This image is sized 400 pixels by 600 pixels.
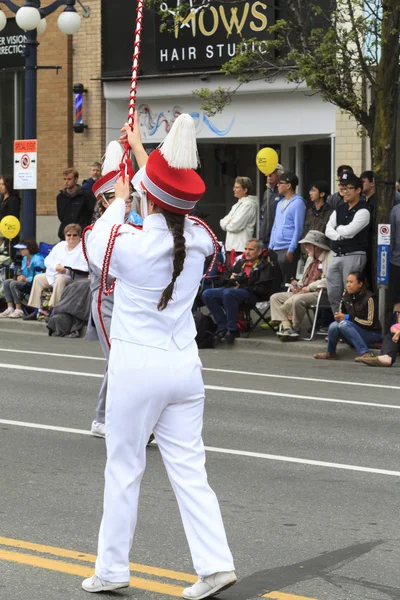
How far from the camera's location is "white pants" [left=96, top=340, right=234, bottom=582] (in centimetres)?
541

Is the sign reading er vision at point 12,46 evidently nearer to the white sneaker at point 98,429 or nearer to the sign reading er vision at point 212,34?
the sign reading er vision at point 212,34

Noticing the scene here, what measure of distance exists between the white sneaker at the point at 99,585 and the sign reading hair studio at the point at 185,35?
15.8 metres

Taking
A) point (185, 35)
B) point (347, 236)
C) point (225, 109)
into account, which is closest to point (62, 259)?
point (347, 236)

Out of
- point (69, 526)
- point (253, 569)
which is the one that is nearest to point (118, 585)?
point (253, 569)

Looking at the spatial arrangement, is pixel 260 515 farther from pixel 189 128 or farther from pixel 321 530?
pixel 189 128

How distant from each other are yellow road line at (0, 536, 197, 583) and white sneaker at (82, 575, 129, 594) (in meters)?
0.38

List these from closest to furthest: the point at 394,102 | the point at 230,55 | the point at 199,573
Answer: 1. the point at 199,573
2. the point at 394,102
3. the point at 230,55

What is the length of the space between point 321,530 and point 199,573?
1.46 m

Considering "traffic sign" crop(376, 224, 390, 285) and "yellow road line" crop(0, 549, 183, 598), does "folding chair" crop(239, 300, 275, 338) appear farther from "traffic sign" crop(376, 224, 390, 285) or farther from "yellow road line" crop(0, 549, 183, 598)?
"yellow road line" crop(0, 549, 183, 598)

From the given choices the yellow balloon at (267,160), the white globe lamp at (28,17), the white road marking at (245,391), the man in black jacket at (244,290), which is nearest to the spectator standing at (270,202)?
the yellow balloon at (267,160)

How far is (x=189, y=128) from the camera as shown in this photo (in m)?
5.42

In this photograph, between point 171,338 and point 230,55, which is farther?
point 230,55

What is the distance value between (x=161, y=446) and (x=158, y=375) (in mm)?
333

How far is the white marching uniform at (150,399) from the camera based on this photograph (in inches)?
213
